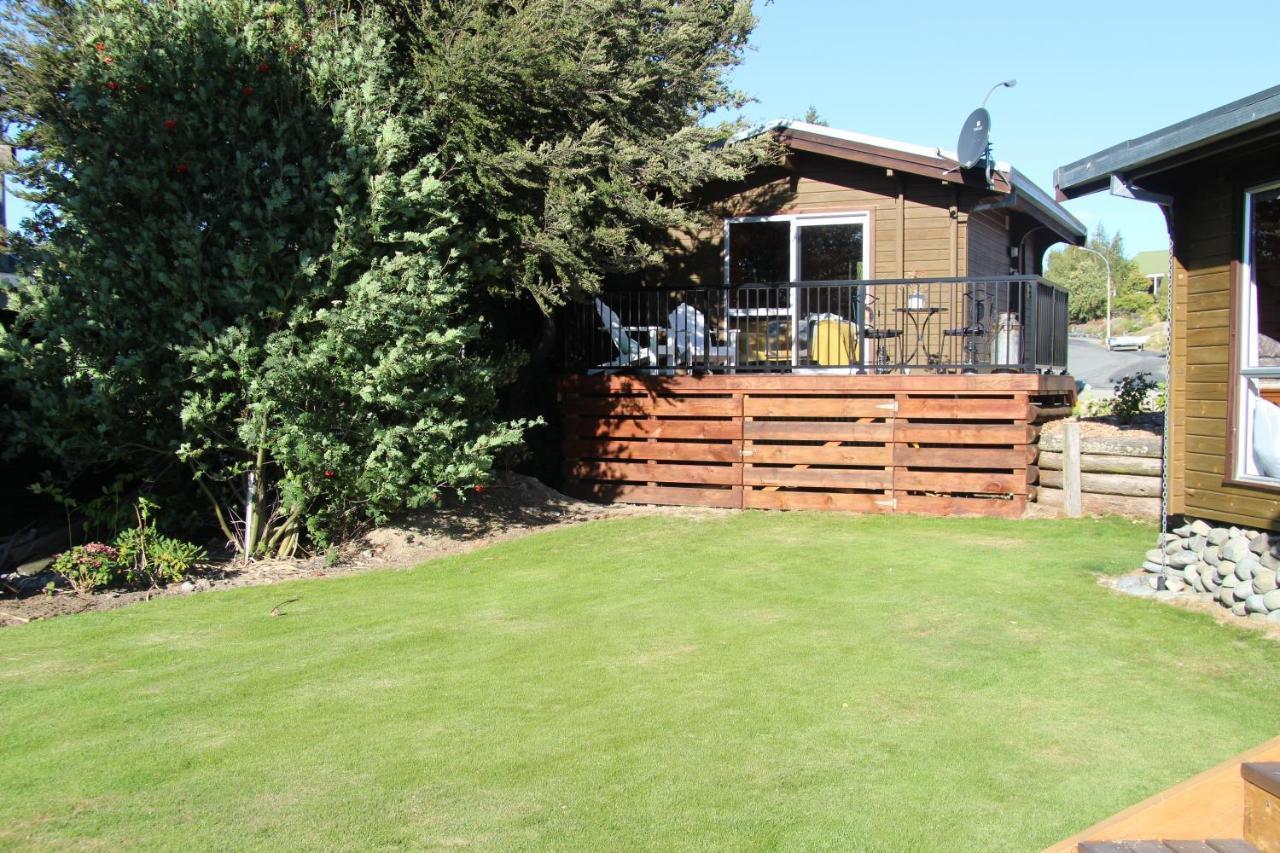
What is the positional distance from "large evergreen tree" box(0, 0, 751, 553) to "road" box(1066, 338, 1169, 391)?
21.0 metres

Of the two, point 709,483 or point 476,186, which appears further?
point 709,483

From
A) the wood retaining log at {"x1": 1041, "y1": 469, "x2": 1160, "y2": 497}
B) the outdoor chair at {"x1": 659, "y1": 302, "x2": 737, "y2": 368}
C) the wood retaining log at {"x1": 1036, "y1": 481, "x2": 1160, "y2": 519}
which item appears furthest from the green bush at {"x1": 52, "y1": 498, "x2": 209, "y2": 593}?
the wood retaining log at {"x1": 1041, "y1": 469, "x2": 1160, "y2": 497}

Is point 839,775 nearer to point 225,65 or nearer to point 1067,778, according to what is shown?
point 1067,778

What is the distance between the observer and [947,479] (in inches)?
418

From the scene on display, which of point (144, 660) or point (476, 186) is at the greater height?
point (476, 186)

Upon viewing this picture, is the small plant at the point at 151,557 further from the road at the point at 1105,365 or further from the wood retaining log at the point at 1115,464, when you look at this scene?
the road at the point at 1105,365

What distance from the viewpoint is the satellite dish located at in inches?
441

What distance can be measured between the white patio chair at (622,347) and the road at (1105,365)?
17550 mm

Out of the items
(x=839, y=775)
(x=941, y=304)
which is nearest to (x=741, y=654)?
(x=839, y=775)

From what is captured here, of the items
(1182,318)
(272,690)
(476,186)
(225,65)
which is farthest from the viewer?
(476,186)

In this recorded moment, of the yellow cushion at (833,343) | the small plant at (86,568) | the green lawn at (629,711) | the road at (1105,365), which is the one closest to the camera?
the green lawn at (629,711)

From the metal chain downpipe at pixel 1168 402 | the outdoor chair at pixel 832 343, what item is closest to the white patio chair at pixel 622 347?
the outdoor chair at pixel 832 343

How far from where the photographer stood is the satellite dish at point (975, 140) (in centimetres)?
1120

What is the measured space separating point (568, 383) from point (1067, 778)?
8875 mm
